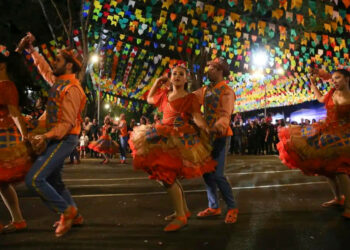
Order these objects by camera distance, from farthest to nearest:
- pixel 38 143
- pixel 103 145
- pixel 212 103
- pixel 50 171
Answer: pixel 103 145 < pixel 212 103 < pixel 50 171 < pixel 38 143

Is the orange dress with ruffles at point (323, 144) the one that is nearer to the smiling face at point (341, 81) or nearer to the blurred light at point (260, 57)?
the smiling face at point (341, 81)

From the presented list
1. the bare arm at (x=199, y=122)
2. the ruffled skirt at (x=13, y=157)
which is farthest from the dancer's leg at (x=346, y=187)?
the ruffled skirt at (x=13, y=157)

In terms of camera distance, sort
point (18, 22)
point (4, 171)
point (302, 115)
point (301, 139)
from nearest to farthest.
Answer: point (4, 171), point (301, 139), point (18, 22), point (302, 115)

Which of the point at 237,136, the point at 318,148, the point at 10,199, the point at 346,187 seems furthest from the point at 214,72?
the point at 237,136

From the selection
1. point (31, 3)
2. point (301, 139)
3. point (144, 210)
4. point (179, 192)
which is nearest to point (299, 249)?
point (179, 192)

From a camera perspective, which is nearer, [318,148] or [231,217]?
[231,217]

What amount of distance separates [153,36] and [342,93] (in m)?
17.6

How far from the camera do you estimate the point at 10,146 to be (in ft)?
12.8

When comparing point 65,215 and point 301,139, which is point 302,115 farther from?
point 65,215

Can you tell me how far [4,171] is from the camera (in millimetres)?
3816

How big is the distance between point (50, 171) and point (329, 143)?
11.7 feet

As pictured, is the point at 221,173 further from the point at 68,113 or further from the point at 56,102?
the point at 56,102

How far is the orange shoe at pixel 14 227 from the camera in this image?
4.09m

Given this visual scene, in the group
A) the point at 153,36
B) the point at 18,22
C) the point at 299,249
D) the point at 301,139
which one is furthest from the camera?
the point at 153,36
